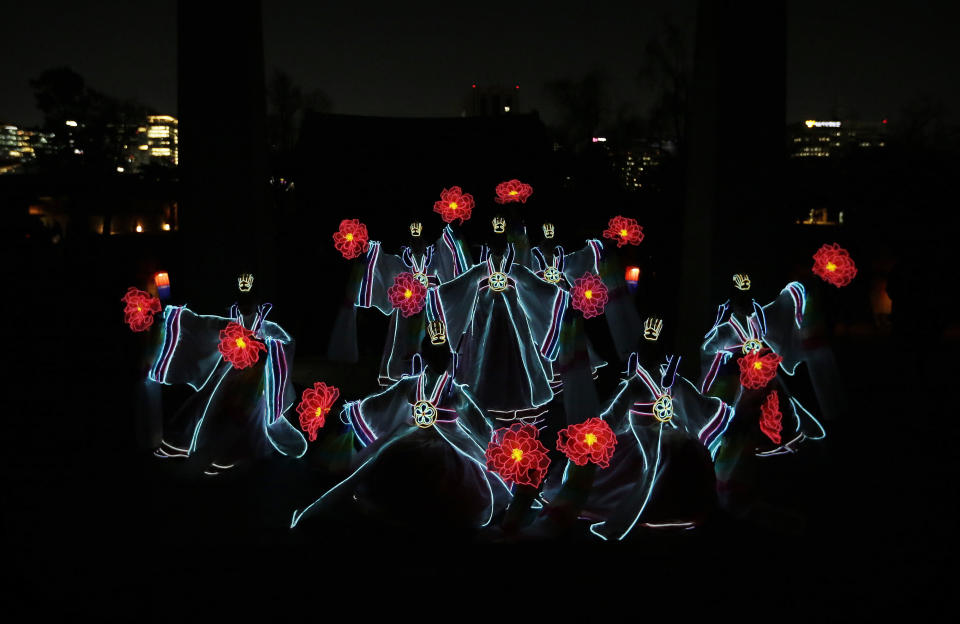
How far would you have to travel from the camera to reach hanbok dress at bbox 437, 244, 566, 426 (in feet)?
17.6

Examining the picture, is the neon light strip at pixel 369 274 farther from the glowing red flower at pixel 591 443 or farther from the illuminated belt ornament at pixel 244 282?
the glowing red flower at pixel 591 443

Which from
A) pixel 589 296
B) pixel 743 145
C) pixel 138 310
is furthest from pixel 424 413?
pixel 743 145

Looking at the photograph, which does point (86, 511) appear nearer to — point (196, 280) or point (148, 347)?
point (148, 347)

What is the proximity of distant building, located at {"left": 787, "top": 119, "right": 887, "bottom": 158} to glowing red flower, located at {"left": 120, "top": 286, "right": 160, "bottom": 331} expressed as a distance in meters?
19.6

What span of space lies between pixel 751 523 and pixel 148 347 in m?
4.02

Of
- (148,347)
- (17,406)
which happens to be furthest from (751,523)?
(17,406)

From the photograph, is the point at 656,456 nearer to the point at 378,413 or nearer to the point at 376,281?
the point at 378,413

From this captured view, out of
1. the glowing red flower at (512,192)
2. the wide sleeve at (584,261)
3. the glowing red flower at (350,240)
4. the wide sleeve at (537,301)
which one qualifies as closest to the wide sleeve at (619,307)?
the wide sleeve at (584,261)

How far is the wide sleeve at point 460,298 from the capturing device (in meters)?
5.40

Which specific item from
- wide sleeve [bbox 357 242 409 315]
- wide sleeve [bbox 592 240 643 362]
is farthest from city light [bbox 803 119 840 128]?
wide sleeve [bbox 357 242 409 315]

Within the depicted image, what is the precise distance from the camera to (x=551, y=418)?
622 cm

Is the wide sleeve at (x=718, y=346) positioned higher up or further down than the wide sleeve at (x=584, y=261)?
further down

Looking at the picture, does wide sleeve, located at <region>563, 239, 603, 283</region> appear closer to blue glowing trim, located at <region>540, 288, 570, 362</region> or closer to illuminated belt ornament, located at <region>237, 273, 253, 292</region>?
blue glowing trim, located at <region>540, 288, 570, 362</region>

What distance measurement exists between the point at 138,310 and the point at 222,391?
77cm
